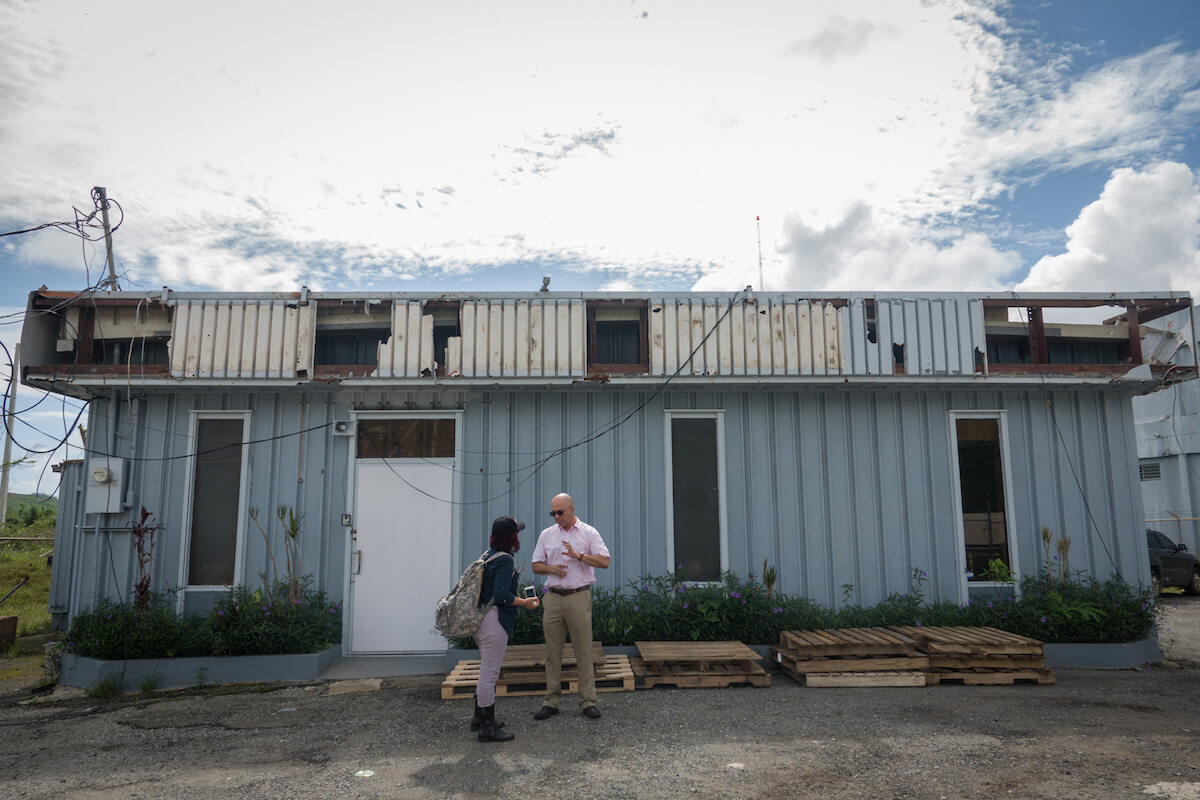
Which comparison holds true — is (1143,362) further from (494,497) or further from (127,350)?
(127,350)

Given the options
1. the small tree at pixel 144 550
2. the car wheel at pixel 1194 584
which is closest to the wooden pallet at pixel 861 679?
the small tree at pixel 144 550

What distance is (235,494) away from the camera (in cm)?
930

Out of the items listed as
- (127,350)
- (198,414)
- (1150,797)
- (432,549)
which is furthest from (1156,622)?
(127,350)

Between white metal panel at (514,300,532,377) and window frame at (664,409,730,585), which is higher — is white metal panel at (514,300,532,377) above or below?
above

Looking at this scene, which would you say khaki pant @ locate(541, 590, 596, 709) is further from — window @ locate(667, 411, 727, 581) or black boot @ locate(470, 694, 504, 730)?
window @ locate(667, 411, 727, 581)

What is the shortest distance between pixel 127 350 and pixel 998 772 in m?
10.2

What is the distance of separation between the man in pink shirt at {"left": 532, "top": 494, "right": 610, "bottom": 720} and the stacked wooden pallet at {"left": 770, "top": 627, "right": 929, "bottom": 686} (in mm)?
2346

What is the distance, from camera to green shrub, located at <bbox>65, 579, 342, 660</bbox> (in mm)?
8203

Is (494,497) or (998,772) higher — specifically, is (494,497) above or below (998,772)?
above

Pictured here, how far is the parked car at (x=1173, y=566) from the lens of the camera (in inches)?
629

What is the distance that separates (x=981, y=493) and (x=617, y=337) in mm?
4911

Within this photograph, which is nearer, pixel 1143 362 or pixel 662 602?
pixel 662 602

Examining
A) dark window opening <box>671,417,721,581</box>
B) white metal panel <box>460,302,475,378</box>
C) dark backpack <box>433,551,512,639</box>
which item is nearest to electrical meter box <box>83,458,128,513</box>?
white metal panel <box>460,302,475,378</box>

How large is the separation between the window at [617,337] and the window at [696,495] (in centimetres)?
88
